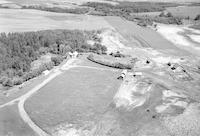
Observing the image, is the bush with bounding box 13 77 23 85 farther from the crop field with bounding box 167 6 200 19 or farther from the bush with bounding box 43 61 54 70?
A: the crop field with bounding box 167 6 200 19

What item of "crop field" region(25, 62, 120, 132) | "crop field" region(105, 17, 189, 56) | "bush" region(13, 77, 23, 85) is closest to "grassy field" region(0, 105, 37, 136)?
"crop field" region(25, 62, 120, 132)

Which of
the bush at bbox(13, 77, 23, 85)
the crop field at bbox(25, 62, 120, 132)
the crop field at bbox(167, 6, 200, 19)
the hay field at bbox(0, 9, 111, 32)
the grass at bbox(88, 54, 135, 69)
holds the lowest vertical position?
the crop field at bbox(25, 62, 120, 132)

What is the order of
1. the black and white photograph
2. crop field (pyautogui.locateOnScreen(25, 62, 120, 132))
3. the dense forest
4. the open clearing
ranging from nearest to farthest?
the black and white photograph
crop field (pyautogui.locateOnScreen(25, 62, 120, 132))
the dense forest
the open clearing

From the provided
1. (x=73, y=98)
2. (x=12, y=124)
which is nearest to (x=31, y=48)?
(x=73, y=98)

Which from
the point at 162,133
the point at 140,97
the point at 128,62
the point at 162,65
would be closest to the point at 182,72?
the point at 162,65

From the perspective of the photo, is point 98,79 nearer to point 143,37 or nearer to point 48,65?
point 48,65

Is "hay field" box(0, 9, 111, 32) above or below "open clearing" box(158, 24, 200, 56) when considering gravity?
above

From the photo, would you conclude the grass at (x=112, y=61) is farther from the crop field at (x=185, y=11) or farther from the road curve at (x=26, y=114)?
the crop field at (x=185, y=11)

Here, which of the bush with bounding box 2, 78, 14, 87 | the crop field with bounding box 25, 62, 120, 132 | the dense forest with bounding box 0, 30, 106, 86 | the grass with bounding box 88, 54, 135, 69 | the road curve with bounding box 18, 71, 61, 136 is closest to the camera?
the road curve with bounding box 18, 71, 61, 136
